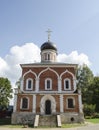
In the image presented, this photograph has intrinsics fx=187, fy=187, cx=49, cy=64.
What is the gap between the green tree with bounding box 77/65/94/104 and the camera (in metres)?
46.0

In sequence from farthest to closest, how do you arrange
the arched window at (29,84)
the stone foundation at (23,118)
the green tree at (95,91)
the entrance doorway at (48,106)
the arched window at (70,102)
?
1. the green tree at (95,91)
2. the arched window at (29,84)
3. the entrance doorway at (48,106)
4. the arched window at (70,102)
5. the stone foundation at (23,118)

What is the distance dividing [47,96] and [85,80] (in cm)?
2287

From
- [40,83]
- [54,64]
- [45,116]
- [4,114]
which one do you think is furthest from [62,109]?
[4,114]

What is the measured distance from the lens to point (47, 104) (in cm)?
2905

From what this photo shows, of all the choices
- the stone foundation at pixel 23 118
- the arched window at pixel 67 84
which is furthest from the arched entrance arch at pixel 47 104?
the arched window at pixel 67 84

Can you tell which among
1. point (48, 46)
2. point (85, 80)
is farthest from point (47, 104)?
point (85, 80)

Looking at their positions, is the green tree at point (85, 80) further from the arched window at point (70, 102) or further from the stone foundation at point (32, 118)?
the stone foundation at point (32, 118)

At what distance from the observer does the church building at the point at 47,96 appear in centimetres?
2716

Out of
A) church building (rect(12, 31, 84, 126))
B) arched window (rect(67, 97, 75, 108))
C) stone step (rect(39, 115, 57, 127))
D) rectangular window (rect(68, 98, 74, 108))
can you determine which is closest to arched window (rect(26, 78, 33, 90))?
church building (rect(12, 31, 84, 126))

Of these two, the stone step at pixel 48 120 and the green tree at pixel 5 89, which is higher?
the green tree at pixel 5 89

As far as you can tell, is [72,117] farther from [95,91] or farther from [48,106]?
[95,91]

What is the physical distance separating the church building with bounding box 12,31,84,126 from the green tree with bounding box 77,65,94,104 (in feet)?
56.2

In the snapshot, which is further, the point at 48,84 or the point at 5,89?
the point at 5,89

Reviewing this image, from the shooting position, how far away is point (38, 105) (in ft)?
93.4
